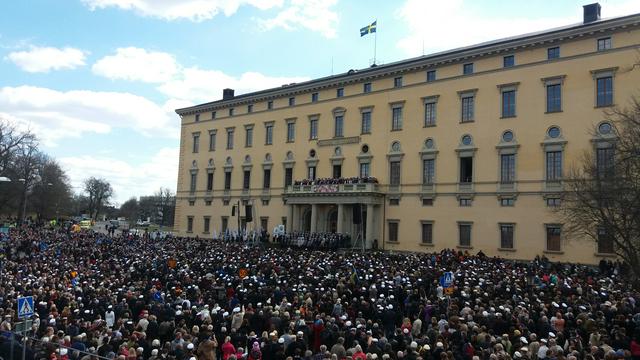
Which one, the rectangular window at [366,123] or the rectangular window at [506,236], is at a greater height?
the rectangular window at [366,123]

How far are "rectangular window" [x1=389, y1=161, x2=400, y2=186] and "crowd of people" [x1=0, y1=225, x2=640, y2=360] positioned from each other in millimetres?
17953

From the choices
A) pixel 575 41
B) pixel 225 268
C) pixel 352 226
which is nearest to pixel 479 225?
pixel 352 226

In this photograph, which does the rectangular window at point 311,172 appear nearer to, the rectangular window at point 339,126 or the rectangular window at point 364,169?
the rectangular window at point 339,126

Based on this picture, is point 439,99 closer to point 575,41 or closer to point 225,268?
point 575,41

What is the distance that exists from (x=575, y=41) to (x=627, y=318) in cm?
2739

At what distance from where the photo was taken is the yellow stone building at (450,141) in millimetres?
37219

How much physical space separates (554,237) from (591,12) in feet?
58.6

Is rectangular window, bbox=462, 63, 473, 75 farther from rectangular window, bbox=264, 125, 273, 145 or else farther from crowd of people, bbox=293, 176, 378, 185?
rectangular window, bbox=264, 125, 273, 145

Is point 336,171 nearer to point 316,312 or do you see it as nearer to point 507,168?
point 507,168

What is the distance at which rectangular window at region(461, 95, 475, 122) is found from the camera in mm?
43053

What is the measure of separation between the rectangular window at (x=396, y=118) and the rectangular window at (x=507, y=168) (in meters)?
10.0

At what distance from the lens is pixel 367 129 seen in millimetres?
49875

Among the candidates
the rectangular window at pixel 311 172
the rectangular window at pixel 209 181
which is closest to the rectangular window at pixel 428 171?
the rectangular window at pixel 311 172

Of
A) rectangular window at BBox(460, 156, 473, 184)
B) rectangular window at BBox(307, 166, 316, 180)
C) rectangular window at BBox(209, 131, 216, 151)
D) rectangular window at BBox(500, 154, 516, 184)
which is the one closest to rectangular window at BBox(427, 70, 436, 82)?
rectangular window at BBox(460, 156, 473, 184)
